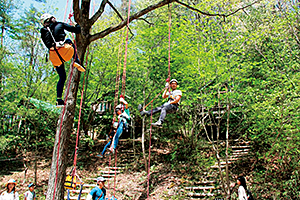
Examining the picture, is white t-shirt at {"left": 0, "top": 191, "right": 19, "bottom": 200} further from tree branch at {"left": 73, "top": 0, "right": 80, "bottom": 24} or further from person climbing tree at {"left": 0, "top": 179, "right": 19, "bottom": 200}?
tree branch at {"left": 73, "top": 0, "right": 80, "bottom": 24}

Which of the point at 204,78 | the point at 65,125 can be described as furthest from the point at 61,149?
the point at 204,78

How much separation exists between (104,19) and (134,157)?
852 cm

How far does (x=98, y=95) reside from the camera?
12961mm

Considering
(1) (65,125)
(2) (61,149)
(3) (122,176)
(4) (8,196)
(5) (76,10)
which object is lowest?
(3) (122,176)

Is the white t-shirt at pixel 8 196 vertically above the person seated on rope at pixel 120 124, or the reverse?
the person seated on rope at pixel 120 124

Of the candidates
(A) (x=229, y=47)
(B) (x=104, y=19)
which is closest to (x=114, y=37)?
(B) (x=104, y=19)

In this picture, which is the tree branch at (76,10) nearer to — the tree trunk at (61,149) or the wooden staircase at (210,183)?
the tree trunk at (61,149)

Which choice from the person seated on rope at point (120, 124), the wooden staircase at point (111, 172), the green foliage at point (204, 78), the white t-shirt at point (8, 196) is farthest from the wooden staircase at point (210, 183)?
the white t-shirt at point (8, 196)

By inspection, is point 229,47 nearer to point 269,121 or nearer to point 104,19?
point 269,121

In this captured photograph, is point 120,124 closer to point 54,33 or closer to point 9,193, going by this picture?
point 54,33

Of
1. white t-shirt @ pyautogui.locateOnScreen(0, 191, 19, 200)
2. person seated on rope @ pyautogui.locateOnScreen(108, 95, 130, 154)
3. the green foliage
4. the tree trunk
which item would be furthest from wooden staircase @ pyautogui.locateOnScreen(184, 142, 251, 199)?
white t-shirt @ pyautogui.locateOnScreen(0, 191, 19, 200)

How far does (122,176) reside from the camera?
37.2ft

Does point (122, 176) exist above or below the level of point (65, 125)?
below

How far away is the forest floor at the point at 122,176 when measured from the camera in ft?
31.4
